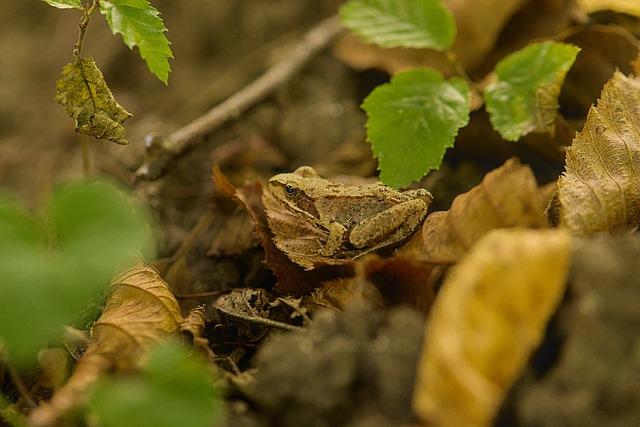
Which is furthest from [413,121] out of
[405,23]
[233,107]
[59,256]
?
[59,256]

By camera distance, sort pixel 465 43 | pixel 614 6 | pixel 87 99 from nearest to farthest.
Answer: pixel 87 99 → pixel 614 6 → pixel 465 43

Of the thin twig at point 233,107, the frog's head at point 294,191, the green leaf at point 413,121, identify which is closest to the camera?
the green leaf at point 413,121

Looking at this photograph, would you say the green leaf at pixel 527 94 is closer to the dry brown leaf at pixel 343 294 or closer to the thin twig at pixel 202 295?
the dry brown leaf at pixel 343 294

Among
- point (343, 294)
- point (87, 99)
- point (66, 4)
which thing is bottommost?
point (343, 294)

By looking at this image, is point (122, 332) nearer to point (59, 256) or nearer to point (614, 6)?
point (59, 256)

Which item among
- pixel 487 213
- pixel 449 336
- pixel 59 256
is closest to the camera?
pixel 449 336

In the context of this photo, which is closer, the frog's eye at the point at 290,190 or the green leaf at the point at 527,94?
the green leaf at the point at 527,94

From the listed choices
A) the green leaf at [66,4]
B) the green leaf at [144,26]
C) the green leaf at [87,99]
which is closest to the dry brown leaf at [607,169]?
the green leaf at [144,26]
